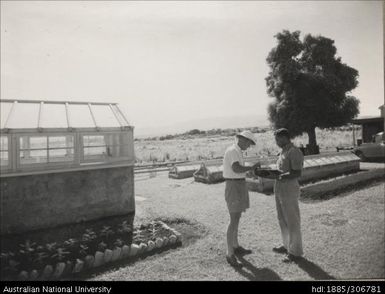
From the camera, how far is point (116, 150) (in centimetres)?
1071

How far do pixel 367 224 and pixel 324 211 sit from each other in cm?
141

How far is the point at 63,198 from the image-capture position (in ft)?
29.0

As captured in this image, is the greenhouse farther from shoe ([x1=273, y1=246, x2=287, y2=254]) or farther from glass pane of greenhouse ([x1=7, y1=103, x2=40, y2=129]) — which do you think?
shoe ([x1=273, y1=246, x2=287, y2=254])

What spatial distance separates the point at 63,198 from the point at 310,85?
20243 mm

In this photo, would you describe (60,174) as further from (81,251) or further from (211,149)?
(211,149)

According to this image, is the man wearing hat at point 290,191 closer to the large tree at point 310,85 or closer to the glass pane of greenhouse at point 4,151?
the glass pane of greenhouse at point 4,151

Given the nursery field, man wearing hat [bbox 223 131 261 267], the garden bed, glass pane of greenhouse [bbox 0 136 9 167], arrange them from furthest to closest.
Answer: the nursery field
glass pane of greenhouse [bbox 0 136 9 167]
the garden bed
man wearing hat [bbox 223 131 261 267]

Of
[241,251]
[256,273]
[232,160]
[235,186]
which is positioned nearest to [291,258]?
[256,273]

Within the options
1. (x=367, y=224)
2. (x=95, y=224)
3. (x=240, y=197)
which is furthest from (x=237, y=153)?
(x=95, y=224)

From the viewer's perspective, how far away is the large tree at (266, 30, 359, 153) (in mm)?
23578

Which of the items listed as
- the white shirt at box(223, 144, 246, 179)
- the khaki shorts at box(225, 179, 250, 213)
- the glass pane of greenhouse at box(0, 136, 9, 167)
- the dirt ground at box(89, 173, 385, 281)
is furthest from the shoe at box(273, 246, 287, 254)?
the glass pane of greenhouse at box(0, 136, 9, 167)

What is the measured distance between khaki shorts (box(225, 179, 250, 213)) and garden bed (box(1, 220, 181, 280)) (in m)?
1.99

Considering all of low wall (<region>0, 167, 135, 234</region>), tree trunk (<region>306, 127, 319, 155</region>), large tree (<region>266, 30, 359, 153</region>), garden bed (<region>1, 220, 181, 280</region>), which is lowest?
garden bed (<region>1, 220, 181, 280</region>)

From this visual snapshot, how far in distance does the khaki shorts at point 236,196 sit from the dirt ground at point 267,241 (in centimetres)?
99
